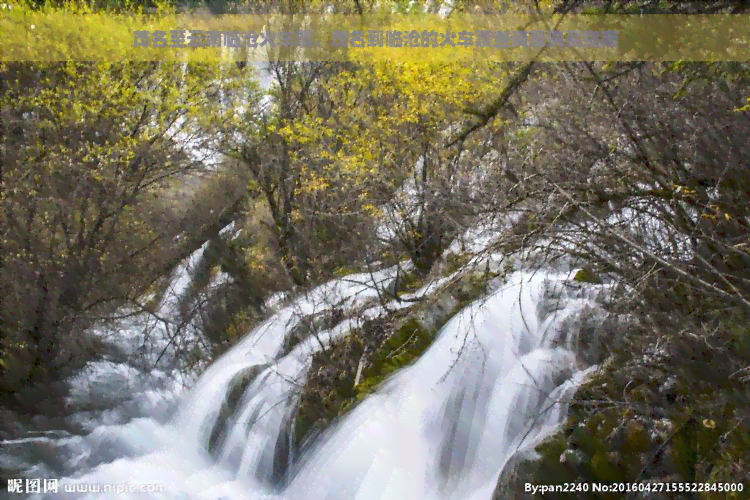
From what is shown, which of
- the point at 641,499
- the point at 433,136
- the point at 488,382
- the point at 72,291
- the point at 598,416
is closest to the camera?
the point at 641,499

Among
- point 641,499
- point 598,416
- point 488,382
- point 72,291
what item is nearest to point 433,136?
point 488,382

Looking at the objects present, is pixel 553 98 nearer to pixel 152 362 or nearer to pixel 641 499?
pixel 641 499

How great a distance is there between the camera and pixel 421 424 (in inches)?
193

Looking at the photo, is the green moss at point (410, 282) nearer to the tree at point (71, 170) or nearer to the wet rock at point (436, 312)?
the wet rock at point (436, 312)

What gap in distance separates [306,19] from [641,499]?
379 inches

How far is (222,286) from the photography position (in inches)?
471

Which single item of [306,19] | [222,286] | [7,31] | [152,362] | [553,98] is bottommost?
[152,362]

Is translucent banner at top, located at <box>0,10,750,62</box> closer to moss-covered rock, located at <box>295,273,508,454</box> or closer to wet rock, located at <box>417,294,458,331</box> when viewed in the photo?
moss-covered rock, located at <box>295,273,508,454</box>

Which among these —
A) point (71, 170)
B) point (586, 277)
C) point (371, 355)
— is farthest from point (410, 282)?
point (71, 170)

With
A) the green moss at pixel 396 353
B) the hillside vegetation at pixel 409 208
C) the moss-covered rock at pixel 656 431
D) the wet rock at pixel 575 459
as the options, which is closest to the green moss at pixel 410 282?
the hillside vegetation at pixel 409 208

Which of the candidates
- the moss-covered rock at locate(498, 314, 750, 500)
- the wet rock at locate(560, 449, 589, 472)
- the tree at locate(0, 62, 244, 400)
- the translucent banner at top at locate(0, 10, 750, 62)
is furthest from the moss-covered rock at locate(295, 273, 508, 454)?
the tree at locate(0, 62, 244, 400)

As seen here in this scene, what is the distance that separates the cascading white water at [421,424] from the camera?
14.2 ft

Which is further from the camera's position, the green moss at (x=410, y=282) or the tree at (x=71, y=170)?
the tree at (x=71, y=170)

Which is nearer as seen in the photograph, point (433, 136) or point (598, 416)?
point (598, 416)
